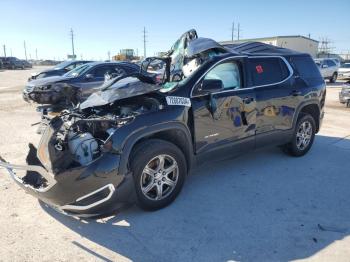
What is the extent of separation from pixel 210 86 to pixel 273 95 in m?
1.44

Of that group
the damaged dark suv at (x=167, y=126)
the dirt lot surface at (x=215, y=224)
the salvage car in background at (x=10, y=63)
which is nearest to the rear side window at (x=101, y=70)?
the damaged dark suv at (x=167, y=126)

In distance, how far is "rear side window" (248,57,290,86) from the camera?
16.9 feet

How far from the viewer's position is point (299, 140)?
6.14 meters

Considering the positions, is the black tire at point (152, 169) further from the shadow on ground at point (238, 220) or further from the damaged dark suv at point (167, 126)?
the shadow on ground at point (238, 220)

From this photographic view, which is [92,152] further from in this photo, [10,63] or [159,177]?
[10,63]

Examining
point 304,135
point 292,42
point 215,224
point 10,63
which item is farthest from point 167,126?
point 292,42

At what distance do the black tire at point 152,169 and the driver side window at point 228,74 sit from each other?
4.35 ft

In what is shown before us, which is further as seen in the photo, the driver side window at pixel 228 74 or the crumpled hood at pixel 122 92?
the driver side window at pixel 228 74

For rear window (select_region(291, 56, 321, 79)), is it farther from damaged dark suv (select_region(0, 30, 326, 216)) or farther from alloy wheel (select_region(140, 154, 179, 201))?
alloy wheel (select_region(140, 154, 179, 201))

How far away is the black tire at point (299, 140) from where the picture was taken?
5.98 m

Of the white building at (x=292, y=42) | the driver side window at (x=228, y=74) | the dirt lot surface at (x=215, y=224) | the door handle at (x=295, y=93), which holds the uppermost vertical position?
the white building at (x=292, y=42)

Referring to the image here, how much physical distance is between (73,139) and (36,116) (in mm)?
7384

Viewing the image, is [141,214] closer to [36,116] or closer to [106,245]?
[106,245]

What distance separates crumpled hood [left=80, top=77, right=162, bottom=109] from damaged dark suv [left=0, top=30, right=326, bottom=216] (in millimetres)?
14
